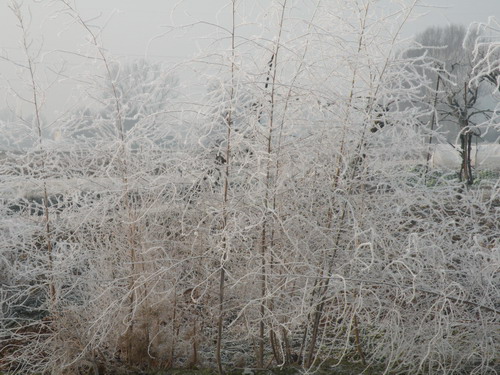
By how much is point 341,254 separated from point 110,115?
147cm

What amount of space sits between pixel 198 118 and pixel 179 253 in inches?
38.4

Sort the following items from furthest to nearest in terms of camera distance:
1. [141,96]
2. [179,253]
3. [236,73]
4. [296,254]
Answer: [179,253]
[141,96]
[296,254]
[236,73]

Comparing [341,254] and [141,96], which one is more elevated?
[141,96]

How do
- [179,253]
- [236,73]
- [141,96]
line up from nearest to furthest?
[236,73] → [141,96] → [179,253]

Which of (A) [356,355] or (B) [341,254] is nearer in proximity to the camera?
(B) [341,254]

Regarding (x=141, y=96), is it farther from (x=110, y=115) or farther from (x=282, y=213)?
(x=282, y=213)

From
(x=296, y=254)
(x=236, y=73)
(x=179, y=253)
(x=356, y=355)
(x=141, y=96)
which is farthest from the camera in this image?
(x=356, y=355)

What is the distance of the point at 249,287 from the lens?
3.40 m

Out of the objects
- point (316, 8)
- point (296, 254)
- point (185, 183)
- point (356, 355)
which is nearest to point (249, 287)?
point (296, 254)

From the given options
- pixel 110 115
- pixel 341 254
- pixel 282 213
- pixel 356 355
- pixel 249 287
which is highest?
pixel 110 115

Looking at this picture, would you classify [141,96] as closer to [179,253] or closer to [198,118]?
[198,118]

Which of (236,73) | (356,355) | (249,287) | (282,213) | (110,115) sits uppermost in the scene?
(236,73)

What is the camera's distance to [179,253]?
362 centimetres

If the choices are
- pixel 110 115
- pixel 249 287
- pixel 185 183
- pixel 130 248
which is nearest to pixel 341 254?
pixel 249 287
